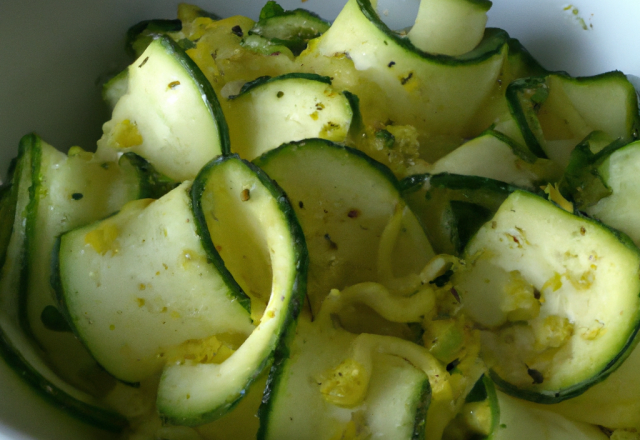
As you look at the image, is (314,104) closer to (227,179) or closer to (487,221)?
(227,179)

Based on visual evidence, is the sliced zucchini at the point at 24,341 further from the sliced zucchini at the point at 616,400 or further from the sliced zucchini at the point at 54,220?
the sliced zucchini at the point at 616,400

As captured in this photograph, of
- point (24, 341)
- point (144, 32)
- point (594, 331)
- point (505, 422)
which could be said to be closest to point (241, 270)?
point (24, 341)

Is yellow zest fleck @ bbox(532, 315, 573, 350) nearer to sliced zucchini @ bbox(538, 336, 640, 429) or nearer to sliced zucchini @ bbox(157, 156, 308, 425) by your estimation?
sliced zucchini @ bbox(538, 336, 640, 429)

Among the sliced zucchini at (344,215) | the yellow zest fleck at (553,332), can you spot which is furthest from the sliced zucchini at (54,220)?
the yellow zest fleck at (553,332)

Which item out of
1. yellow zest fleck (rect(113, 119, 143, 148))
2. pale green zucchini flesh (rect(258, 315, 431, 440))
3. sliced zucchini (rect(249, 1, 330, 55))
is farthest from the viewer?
sliced zucchini (rect(249, 1, 330, 55))

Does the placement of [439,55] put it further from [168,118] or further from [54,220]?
[54,220]

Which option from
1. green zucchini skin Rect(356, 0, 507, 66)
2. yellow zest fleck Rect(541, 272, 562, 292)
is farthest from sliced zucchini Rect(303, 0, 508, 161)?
yellow zest fleck Rect(541, 272, 562, 292)
